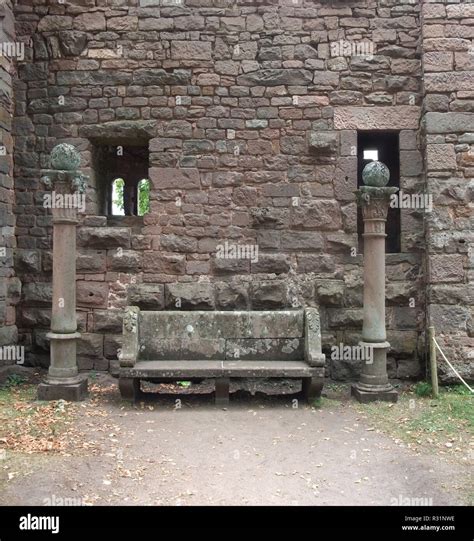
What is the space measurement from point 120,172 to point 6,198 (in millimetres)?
4748

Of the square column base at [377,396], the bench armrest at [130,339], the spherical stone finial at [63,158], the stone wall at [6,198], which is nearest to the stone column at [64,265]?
the spherical stone finial at [63,158]

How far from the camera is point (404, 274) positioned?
6547mm

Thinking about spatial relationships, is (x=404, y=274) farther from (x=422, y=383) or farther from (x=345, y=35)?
(x=345, y=35)

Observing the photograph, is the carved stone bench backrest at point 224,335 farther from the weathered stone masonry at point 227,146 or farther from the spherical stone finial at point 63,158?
the spherical stone finial at point 63,158

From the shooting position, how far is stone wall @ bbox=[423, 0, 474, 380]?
613 centimetres

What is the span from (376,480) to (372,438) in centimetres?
91

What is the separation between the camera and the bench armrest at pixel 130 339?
5304 mm

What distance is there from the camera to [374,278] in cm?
577

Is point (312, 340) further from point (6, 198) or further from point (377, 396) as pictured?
point (6, 198)

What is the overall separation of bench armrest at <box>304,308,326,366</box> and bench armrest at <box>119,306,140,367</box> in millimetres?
1785

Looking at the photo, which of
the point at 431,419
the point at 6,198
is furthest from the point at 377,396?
the point at 6,198

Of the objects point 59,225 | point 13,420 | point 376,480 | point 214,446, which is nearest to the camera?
point 376,480

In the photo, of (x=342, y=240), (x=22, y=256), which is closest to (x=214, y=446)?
(x=342, y=240)

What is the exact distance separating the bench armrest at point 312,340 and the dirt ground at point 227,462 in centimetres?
49
